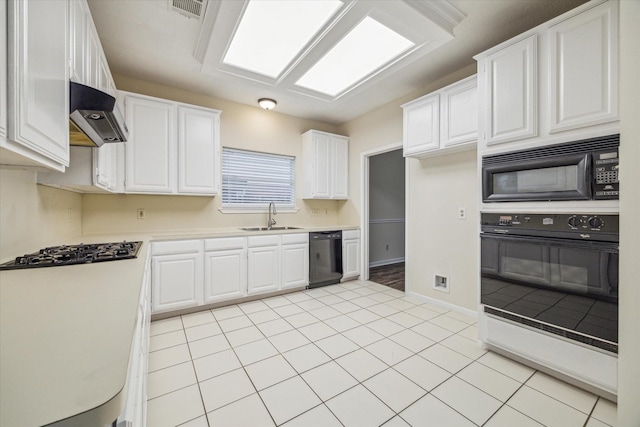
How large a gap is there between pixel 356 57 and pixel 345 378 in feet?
9.41

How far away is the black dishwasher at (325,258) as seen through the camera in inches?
153

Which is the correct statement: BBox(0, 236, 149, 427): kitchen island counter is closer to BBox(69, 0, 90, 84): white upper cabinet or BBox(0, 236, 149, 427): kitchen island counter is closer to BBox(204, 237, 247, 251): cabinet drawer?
BBox(69, 0, 90, 84): white upper cabinet

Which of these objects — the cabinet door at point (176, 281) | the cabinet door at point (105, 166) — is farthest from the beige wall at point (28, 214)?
the cabinet door at point (176, 281)

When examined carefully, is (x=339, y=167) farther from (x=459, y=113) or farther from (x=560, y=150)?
(x=560, y=150)

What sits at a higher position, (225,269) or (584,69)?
(584,69)

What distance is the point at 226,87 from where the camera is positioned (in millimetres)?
3371

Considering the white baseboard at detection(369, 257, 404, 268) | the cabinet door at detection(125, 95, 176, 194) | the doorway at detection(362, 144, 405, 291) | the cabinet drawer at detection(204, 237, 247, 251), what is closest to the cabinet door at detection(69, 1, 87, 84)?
the cabinet door at detection(125, 95, 176, 194)

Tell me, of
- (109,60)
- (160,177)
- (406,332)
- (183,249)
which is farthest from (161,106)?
(406,332)

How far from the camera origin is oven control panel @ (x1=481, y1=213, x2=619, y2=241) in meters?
1.63

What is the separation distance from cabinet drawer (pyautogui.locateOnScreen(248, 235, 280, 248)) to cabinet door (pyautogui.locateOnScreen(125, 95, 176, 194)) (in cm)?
110

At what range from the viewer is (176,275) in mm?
2885

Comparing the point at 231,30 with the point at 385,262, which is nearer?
the point at 231,30

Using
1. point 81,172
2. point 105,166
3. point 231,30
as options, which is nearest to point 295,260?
point 105,166

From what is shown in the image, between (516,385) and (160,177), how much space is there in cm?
374
